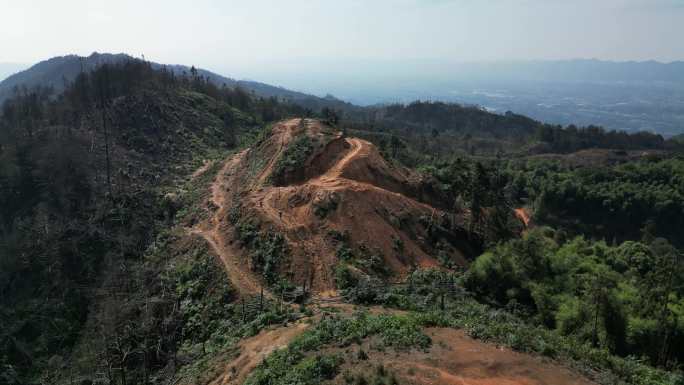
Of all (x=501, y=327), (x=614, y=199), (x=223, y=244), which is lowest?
(x=614, y=199)

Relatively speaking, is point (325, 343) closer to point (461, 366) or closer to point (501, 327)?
point (461, 366)

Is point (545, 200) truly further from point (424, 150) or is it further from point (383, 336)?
point (383, 336)

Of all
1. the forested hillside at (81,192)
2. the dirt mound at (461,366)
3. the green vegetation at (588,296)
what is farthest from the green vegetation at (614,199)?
the dirt mound at (461,366)

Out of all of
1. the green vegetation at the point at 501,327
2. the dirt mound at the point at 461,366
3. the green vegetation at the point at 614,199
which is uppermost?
the dirt mound at the point at 461,366

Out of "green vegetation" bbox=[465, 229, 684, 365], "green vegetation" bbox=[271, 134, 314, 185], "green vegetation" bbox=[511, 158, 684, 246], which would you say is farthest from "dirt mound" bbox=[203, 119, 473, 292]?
"green vegetation" bbox=[511, 158, 684, 246]

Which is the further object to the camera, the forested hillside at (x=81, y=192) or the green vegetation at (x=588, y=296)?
the forested hillside at (x=81, y=192)

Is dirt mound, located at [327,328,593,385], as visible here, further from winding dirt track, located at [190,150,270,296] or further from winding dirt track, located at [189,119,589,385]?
winding dirt track, located at [190,150,270,296]

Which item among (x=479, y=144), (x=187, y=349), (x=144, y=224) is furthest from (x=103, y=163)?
(x=479, y=144)

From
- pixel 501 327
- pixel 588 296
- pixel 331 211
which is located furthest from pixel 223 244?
pixel 588 296

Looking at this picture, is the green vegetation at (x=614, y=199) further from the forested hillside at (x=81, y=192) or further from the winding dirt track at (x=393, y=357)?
the forested hillside at (x=81, y=192)
